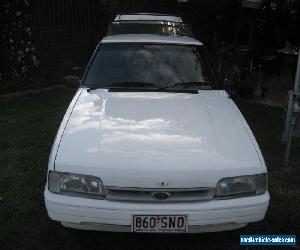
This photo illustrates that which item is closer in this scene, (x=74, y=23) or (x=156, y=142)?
(x=156, y=142)

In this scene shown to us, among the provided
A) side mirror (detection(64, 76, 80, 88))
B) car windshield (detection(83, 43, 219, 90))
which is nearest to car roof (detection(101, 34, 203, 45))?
car windshield (detection(83, 43, 219, 90))

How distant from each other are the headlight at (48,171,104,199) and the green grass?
72 centimetres

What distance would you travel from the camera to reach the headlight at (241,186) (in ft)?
10.9

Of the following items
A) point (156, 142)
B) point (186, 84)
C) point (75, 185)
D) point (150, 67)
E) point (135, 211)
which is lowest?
point (135, 211)

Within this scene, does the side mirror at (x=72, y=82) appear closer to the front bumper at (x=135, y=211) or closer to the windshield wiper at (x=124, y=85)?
the windshield wiper at (x=124, y=85)

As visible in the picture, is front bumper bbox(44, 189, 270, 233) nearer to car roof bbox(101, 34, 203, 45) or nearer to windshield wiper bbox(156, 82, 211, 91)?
windshield wiper bbox(156, 82, 211, 91)

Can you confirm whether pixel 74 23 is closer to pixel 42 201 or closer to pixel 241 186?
pixel 42 201

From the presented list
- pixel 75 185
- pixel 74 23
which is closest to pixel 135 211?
pixel 75 185

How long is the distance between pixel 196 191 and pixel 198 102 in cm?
128

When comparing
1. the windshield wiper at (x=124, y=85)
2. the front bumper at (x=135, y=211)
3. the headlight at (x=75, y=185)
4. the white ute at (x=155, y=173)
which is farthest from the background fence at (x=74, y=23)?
the front bumper at (x=135, y=211)

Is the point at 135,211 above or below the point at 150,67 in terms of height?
below

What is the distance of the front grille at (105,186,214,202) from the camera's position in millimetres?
3242

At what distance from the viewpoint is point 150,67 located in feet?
16.0

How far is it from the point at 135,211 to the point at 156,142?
23.4 inches
